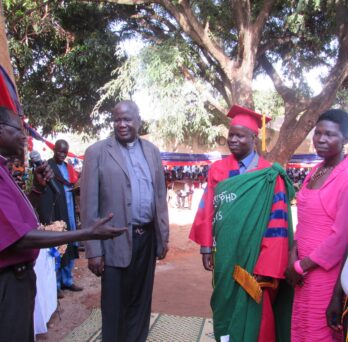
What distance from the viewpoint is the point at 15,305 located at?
6.29 feet

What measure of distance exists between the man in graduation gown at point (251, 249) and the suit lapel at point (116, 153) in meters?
0.71

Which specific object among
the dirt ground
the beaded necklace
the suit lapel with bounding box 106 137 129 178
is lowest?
the dirt ground

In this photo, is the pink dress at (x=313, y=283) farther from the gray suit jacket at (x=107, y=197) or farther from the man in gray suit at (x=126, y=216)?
the gray suit jacket at (x=107, y=197)

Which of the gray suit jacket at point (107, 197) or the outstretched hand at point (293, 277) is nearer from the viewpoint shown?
the outstretched hand at point (293, 277)

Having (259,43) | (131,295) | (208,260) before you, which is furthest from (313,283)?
(259,43)

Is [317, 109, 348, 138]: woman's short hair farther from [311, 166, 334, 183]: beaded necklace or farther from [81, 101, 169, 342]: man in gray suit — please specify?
[81, 101, 169, 342]: man in gray suit

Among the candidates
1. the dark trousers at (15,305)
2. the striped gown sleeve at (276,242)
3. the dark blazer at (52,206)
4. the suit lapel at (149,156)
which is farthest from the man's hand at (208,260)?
the dark blazer at (52,206)

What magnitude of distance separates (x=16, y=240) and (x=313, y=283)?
1671 millimetres

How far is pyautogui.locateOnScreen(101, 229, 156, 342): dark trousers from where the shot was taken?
2898 millimetres

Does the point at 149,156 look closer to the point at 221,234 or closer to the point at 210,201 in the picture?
the point at 210,201

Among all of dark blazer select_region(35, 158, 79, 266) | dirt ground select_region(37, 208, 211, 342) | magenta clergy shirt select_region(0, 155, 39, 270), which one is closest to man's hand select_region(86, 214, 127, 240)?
magenta clergy shirt select_region(0, 155, 39, 270)

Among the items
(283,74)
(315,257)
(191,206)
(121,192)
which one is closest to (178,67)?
(283,74)

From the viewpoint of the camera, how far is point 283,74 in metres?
12.7

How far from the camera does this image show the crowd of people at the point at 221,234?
6.41 ft
